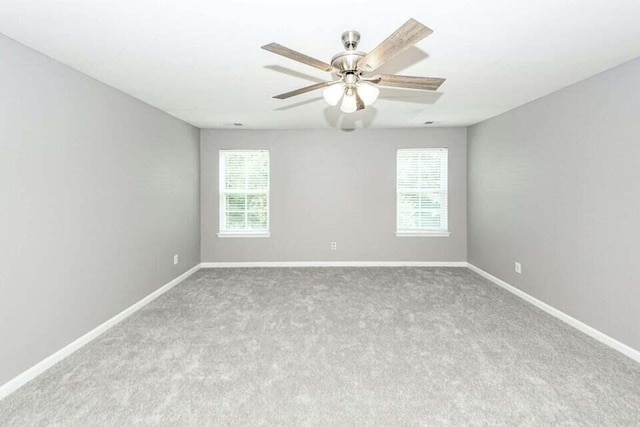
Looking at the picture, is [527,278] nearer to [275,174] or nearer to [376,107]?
[376,107]

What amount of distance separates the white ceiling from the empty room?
19 millimetres

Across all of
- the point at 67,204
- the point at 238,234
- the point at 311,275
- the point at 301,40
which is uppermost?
the point at 301,40

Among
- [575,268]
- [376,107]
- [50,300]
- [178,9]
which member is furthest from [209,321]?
[575,268]

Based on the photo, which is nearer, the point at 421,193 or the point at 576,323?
the point at 576,323

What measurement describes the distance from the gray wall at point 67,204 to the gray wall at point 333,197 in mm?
1412

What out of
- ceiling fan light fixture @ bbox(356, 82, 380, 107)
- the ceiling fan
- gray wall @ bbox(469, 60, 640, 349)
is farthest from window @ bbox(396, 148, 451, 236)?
ceiling fan light fixture @ bbox(356, 82, 380, 107)

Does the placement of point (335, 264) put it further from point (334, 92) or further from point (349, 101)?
point (334, 92)

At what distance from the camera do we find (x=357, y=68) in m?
1.77

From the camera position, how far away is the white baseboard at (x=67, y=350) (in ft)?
6.59

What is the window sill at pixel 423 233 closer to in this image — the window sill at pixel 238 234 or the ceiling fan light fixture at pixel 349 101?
the window sill at pixel 238 234

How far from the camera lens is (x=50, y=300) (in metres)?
2.34

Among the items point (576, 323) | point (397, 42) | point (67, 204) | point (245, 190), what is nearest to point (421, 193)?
point (576, 323)

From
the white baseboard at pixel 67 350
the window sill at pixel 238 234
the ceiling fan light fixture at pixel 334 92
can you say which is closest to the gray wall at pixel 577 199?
the ceiling fan light fixture at pixel 334 92

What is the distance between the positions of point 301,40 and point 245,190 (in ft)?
11.3
